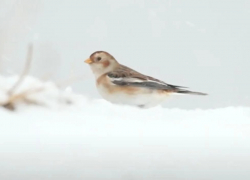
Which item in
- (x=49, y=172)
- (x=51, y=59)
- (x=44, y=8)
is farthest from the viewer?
(x=44, y=8)

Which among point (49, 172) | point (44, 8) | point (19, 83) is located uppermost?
point (44, 8)

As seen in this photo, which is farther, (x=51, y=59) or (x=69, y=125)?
(x=51, y=59)

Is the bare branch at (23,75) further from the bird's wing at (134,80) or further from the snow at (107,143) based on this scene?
the bird's wing at (134,80)

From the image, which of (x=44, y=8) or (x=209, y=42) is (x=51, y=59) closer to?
(x=44, y=8)

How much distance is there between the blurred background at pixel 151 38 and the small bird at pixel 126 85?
0.08 feet

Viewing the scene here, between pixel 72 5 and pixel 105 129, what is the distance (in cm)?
35

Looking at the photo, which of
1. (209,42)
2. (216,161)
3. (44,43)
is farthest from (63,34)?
(216,161)

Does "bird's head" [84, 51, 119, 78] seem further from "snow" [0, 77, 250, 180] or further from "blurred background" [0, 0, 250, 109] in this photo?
"snow" [0, 77, 250, 180]

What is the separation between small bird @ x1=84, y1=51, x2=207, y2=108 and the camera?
1.15 meters

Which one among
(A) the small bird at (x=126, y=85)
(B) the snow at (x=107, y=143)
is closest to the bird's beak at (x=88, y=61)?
(A) the small bird at (x=126, y=85)

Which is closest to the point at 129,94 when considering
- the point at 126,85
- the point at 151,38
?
the point at 126,85

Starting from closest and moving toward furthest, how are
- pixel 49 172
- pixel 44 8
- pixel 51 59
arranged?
pixel 49 172, pixel 51 59, pixel 44 8

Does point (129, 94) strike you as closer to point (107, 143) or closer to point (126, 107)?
point (126, 107)

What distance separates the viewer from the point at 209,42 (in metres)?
1.27
